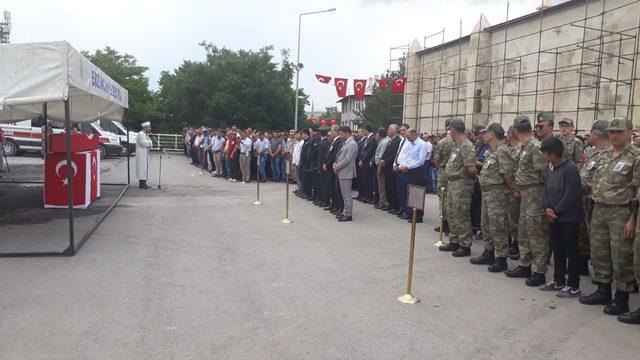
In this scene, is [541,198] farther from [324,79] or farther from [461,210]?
[324,79]

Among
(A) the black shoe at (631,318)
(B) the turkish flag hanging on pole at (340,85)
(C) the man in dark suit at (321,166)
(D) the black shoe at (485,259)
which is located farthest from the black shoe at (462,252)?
(B) the turkish flag hanging on pole at (340,85)

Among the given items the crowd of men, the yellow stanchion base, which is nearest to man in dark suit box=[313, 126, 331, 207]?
the crowd of men

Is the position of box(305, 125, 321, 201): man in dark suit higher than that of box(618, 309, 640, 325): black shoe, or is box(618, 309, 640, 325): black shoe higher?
box(305, 125, 321, 201): man in dark suit

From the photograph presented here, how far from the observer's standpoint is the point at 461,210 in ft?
24.2

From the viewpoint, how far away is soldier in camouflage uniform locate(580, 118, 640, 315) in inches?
195

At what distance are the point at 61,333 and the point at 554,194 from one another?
4999 millimetres

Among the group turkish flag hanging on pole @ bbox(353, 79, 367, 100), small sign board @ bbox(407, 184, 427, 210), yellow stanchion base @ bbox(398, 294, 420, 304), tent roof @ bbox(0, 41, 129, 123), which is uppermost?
turkish flag hanging on pole @ bbox(353, 79, 367, 100)

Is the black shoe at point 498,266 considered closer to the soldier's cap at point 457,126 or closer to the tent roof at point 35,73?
the soldier's cap at point 457,126

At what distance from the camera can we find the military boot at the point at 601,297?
538 centimetres

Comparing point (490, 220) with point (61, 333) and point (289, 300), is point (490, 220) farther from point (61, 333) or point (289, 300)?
point (61, 333)

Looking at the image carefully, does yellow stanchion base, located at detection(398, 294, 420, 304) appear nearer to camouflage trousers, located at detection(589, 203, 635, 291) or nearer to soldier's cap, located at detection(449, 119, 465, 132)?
camouflage trousers, located at detection(589, 203, 635, 291)

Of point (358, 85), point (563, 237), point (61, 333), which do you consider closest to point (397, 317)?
point (563, 237)

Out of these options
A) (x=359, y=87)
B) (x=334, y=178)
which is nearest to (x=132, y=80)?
(x=359, y=87)

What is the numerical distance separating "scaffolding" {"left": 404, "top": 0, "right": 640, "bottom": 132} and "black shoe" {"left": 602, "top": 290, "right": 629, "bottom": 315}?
15.2m
